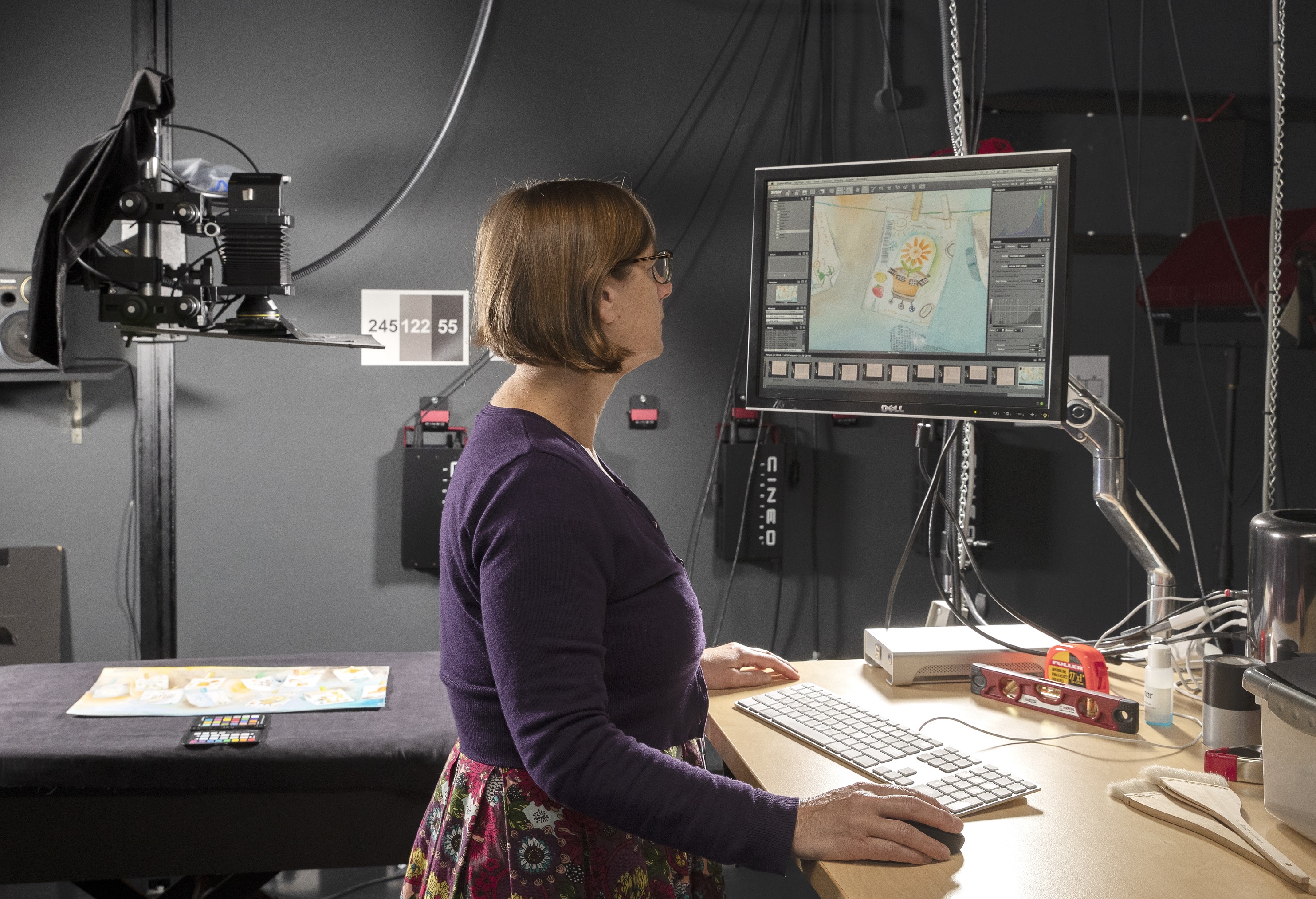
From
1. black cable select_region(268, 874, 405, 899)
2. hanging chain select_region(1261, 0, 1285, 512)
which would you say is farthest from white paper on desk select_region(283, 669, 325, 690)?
hanging chain select_region(1261, 0, 1285, 512)

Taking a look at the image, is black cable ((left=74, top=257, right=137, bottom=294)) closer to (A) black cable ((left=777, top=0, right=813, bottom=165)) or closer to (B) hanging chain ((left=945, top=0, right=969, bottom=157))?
(B) hanging chain ((left=945, top=0, right=969, bottom=157))

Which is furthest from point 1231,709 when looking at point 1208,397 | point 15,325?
point 15,325

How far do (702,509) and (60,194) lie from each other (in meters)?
1.88

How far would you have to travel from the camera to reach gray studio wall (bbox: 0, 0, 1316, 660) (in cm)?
289

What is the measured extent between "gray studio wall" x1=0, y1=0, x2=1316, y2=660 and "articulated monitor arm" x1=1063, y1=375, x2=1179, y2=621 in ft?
5.36

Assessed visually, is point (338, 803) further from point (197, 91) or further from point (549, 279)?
point (197, 91)

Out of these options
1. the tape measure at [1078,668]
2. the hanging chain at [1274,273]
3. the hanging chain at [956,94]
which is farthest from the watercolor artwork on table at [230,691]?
the hanging chain at [1274,273]

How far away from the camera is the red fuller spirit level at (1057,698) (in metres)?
1.36

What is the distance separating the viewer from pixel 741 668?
1592 mm

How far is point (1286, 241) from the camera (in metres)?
2.98

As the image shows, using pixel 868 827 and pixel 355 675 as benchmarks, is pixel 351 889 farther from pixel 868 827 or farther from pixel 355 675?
pixel 868 827

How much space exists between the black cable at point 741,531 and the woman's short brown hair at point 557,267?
6.47 ft

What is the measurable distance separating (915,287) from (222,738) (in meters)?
1.43

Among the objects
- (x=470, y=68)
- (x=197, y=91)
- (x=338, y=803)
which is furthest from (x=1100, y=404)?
(x=197, y=91)
